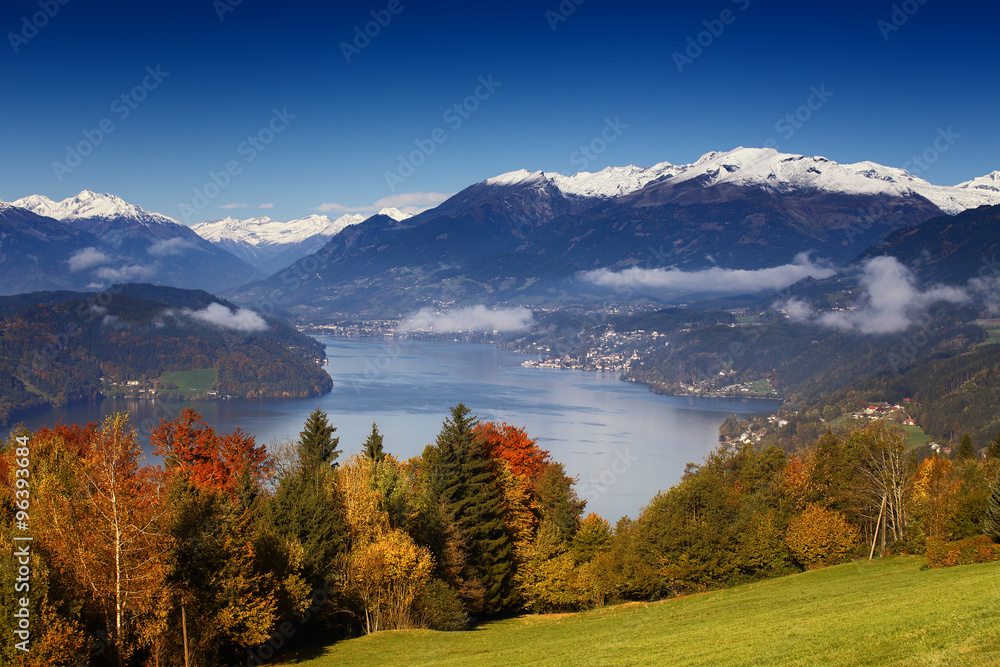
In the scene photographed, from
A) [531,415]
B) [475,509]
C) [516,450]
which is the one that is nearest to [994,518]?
[475,509]

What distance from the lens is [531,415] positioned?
353 ft

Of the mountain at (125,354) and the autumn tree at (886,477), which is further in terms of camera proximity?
the mountain at (125,354)

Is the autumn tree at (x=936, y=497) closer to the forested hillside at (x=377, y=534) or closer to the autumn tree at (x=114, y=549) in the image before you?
the forested hillside at (x=377, y=534)

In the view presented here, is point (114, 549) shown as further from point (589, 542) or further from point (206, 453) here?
point (589, 542)

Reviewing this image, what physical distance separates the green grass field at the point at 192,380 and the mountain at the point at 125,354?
0.46m

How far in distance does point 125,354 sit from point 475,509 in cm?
12843

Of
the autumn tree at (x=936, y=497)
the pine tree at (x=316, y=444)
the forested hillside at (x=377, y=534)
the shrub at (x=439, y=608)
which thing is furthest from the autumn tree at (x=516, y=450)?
the autumn tree at (x=936, y=497)

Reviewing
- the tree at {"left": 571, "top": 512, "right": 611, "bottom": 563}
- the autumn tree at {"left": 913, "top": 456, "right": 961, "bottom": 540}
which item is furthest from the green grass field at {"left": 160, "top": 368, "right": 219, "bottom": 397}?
the autumn tree at {"left": 913, "top": 456, "right": 961, "bottom": 540}

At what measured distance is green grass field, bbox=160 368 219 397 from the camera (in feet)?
412

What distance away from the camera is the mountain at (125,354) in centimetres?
12019

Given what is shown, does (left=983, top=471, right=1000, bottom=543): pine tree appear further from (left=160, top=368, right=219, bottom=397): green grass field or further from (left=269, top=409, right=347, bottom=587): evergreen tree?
(left=160, top=368, right=219, bottom=397): green grass field

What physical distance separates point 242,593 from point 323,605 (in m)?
4.50

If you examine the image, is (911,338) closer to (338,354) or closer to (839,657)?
(338,354)

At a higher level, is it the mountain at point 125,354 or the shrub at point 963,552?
the mountain at point 125,354
